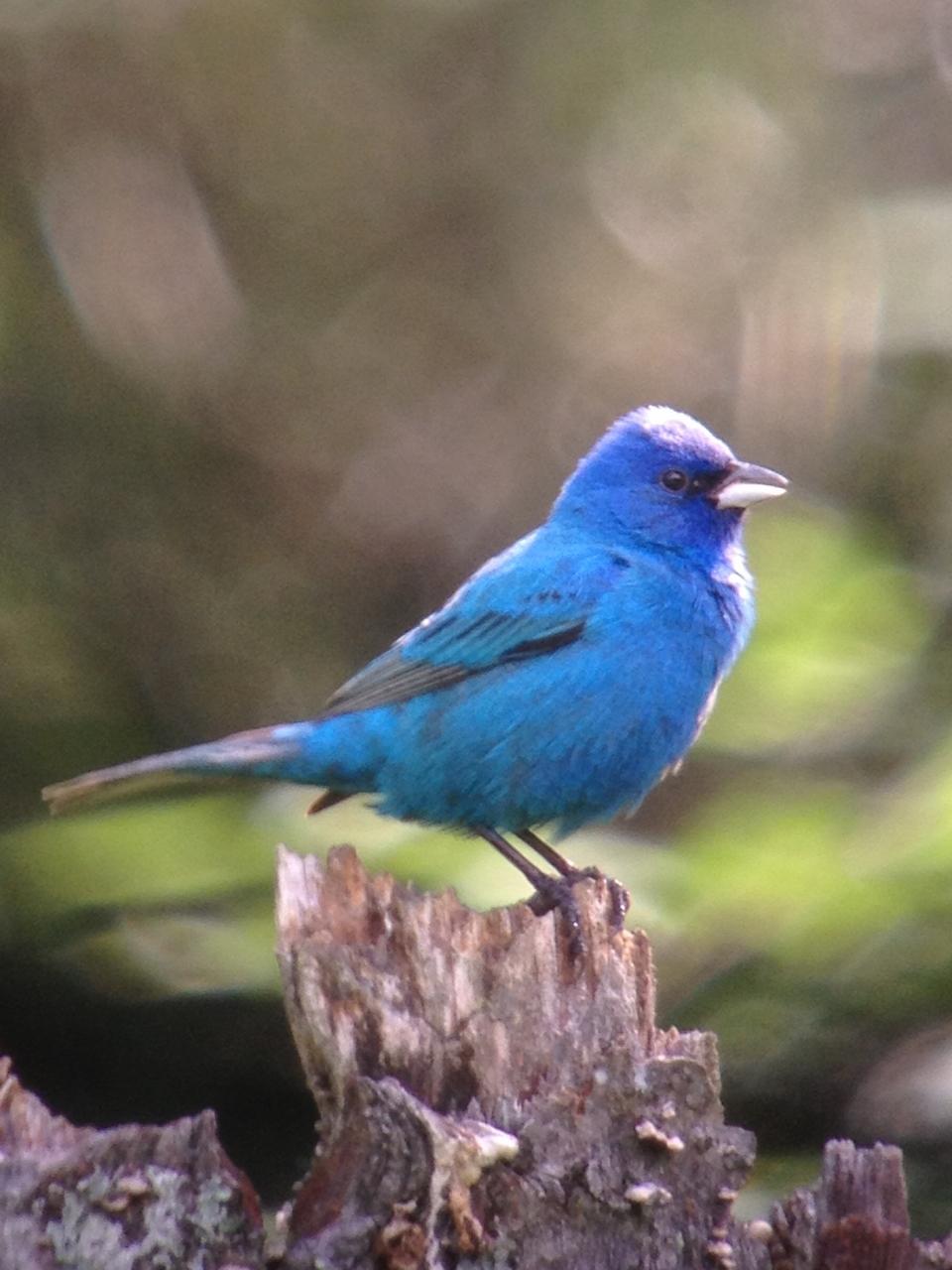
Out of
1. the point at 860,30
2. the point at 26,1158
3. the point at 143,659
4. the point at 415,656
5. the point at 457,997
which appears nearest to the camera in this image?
the point at 26,1158

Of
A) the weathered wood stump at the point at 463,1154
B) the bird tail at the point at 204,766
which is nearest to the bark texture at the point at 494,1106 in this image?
the weathered wood stump at the point at 463,1154

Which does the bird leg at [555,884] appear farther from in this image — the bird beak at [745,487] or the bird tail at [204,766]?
the bird beak at [745,487]

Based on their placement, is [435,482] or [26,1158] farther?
[435,482]

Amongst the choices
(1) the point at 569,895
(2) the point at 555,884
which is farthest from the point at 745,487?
(1) the point at 569,895

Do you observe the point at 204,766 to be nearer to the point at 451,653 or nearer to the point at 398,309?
the point at 451,653

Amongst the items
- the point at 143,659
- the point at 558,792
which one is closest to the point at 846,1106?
the point at 558,792

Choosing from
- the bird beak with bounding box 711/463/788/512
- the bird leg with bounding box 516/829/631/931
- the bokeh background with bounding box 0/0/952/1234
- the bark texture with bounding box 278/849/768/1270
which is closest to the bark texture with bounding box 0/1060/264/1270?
the bark texture with bounding box 278/849/768/1270

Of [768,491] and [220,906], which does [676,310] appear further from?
[220,906]
